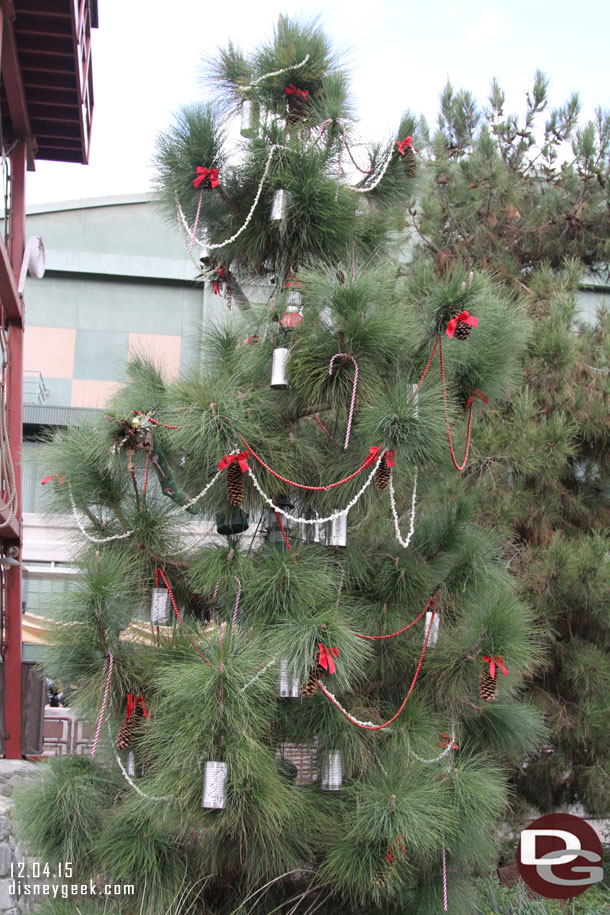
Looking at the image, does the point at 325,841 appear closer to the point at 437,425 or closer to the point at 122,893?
the point at 122,893

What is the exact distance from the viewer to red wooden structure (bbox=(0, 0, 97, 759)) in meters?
4.62

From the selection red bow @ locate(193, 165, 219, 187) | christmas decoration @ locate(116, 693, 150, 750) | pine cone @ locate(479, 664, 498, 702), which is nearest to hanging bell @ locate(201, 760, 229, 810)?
christmas decoration @ locate(116, 693, 150, 750)

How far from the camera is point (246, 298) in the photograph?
4.18m

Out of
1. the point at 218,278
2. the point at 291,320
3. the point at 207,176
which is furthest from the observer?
the point at 218,278

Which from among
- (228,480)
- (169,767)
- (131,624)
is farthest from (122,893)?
(228,480)

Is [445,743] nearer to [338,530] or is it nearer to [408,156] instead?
[338,530]

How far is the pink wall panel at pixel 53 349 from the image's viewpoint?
12062mm

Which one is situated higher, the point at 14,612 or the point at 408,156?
the point at 408,156

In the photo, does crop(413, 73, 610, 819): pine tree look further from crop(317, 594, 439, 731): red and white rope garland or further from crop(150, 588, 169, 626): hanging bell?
crop(150, 588, 169, 626): hanging bell

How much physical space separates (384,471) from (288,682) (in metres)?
0.87

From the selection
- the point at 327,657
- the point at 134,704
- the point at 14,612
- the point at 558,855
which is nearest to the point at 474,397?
the point at 327,657

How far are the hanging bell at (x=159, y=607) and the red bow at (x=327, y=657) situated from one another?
75 cm

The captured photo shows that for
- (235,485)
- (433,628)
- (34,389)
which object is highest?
(34,389)

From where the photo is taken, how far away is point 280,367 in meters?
3.37
